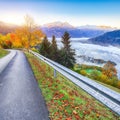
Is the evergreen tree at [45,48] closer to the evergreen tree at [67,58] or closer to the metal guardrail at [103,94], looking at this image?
the evergreen tree at [67,58]

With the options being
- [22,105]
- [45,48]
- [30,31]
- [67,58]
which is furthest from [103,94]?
[45,48]

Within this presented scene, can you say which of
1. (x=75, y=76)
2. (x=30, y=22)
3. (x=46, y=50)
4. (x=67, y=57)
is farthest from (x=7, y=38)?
(x=75, y=76)

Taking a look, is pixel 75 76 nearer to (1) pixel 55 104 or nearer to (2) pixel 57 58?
(1) pixel 55 104

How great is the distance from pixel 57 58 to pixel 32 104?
51513 mm

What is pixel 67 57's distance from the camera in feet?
182

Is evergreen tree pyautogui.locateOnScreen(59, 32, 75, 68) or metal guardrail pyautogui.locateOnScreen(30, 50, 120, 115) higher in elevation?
metal guardrail pyautogui.locateOnScreen(30, 50, 120, 115)

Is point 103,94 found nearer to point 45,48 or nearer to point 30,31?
point 30,31

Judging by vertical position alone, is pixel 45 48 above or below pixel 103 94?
below

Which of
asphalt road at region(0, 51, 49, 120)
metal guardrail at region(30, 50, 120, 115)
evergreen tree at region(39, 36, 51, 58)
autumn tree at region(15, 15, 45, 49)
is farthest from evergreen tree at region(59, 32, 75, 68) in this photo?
metal guardrail at region(30, 50, 120, 115)

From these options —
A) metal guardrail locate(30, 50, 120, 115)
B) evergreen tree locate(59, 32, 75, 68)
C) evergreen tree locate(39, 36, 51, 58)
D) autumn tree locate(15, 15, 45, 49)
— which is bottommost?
evergreen tree locate(59, 32, 75, 68)

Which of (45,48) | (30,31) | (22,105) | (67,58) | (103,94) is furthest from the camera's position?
(45,48)

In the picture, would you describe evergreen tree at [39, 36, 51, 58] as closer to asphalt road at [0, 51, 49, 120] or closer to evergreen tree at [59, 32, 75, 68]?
evergreen tree at [59, 32, 75, 68]

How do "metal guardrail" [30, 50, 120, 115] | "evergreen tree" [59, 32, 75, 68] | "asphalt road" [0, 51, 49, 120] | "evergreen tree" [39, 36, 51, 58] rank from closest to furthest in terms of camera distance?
1. "metal guardrail" [30, 50, 120, 115]
2. "asphalt road" [0, 51, 49, 120]
3. "evergreen tree" [59, 32, 75, 68]
4. "evergreen tree" [39, 36, 51, 58]

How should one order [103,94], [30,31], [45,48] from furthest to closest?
[45,48], [30,31], [103,94]
